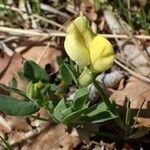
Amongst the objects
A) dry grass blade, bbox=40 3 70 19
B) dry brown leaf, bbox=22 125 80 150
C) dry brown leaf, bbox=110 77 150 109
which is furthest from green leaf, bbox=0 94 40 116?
dry grass blade, bbox=40 3 70 19

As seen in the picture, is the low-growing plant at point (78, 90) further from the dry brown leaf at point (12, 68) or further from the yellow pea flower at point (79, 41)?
the dry brown leaf at point (12, 68)

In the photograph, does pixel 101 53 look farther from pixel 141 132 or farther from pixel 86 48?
pixel 141 132

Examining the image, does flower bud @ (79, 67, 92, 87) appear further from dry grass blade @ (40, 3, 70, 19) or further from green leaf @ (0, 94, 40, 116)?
dry grass blade @ (40, 3, 70, 19)

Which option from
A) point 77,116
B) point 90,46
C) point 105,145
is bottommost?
point 105,145

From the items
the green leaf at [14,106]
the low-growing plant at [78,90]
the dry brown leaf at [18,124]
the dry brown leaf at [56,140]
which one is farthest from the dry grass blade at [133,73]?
the green leaf at [14,106]

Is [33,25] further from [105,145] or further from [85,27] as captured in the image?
[85,27]

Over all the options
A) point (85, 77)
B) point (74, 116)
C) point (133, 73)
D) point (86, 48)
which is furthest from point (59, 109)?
point (133, 73)

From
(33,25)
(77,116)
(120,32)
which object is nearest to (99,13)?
(120,32)
